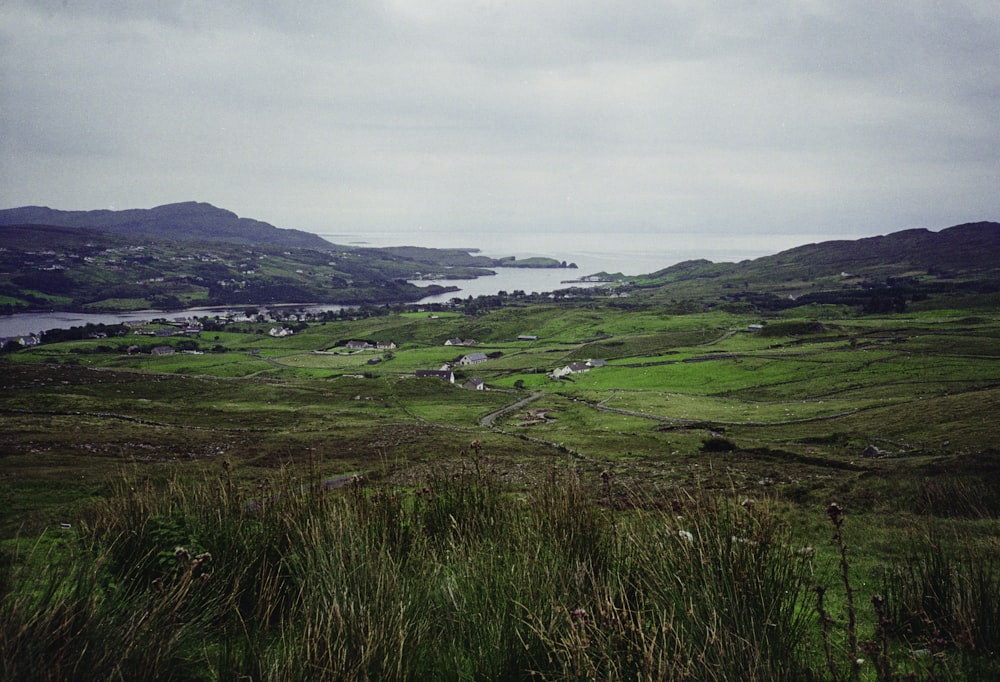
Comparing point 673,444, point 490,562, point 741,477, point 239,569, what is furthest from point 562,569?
point 673,444

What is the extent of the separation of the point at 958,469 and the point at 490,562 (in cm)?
1787

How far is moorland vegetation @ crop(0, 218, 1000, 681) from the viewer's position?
11.6 feet

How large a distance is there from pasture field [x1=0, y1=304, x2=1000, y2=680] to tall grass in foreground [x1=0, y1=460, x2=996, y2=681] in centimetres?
7

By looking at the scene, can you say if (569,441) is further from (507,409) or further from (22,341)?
(22,341)

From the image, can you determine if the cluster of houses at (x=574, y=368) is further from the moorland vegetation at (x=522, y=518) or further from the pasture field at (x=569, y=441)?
the pasture field at (x=569, y=441)

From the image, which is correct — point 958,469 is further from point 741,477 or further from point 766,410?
point 766,410

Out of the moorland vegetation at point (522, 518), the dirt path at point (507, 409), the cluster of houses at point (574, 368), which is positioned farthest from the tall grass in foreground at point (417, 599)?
the cluster of houses at point (574, 368)

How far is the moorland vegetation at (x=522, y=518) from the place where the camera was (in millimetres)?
3527

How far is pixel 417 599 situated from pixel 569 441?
39773mm

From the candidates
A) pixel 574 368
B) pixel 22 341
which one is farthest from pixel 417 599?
pixel 22 341

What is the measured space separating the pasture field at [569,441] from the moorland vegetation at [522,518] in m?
0.10

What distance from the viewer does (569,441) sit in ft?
141

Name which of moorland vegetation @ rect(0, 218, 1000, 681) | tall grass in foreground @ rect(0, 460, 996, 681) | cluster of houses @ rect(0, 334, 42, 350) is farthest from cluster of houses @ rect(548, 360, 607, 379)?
cluster of houses @ rect(0, 334, 42, 350)

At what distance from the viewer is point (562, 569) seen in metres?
4.50
